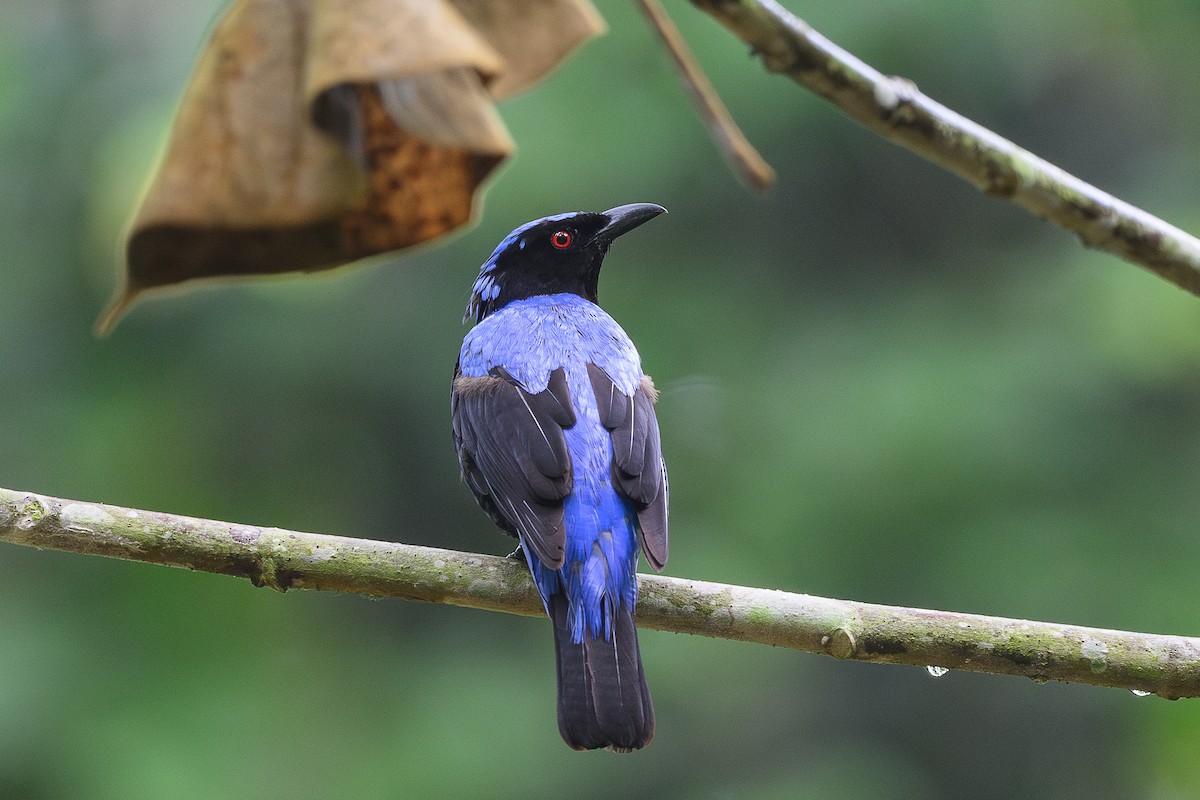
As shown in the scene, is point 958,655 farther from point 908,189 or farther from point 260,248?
point 908,189

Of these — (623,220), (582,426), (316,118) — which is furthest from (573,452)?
(316,118)

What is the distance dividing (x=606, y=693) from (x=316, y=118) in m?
1.75

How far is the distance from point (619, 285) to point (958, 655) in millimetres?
5736

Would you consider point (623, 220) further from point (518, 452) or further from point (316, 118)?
point (316, 118)

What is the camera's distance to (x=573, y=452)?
3.67 meters

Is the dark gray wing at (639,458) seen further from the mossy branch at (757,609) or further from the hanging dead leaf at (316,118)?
the hanging dead leaf at (316,118)

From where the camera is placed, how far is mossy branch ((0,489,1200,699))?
115 inches

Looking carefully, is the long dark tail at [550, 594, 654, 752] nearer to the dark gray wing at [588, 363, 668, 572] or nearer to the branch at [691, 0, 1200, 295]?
the dark gray wing at [588, 363, 668, 572]

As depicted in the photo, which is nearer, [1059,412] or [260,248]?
[260,248]

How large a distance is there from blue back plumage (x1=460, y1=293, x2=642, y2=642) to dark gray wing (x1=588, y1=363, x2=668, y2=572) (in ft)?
0.08

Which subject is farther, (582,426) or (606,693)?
(582,426)

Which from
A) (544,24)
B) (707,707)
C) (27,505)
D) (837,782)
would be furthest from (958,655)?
(707,707)

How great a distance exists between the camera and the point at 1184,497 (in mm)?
7809

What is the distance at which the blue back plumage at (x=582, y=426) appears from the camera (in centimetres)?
329
